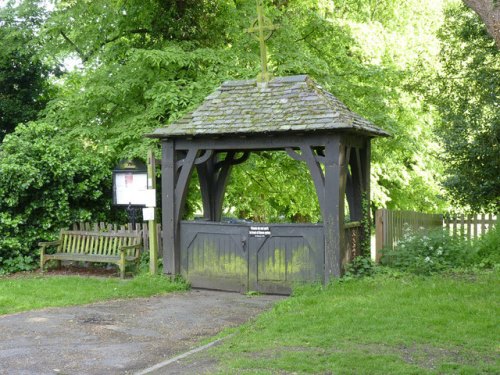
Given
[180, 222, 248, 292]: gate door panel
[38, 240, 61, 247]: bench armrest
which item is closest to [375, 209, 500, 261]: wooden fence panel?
[180, 222, 248, 292]: gate door panel

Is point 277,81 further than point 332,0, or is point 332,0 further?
point 332,0

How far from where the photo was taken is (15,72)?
72.4 feet

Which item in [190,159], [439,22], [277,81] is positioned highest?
[439,22]

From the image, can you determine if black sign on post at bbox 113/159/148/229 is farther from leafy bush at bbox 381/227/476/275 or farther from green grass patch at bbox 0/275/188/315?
leafy bush at bbox 381/227/476/275

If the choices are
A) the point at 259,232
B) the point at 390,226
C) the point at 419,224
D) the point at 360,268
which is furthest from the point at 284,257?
the point at 419,224

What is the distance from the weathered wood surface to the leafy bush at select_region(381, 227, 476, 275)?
521cm

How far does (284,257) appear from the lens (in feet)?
39.7

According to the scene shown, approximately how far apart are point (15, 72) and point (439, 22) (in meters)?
16.2

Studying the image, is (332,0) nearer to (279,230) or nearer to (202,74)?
(202,74)

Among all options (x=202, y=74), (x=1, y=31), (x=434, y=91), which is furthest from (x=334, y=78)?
(x=1, y=31)

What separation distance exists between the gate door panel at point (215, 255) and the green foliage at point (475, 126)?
Answer: 7.39m

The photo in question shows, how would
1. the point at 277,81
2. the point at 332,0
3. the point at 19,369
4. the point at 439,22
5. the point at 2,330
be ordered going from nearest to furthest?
the point at 19,369 → the point at 2,330 → the point at 277,81 → the point at 332,0 → the point at 439,22

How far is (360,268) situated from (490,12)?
5344 mm

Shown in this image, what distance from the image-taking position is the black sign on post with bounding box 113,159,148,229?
1473 cm
